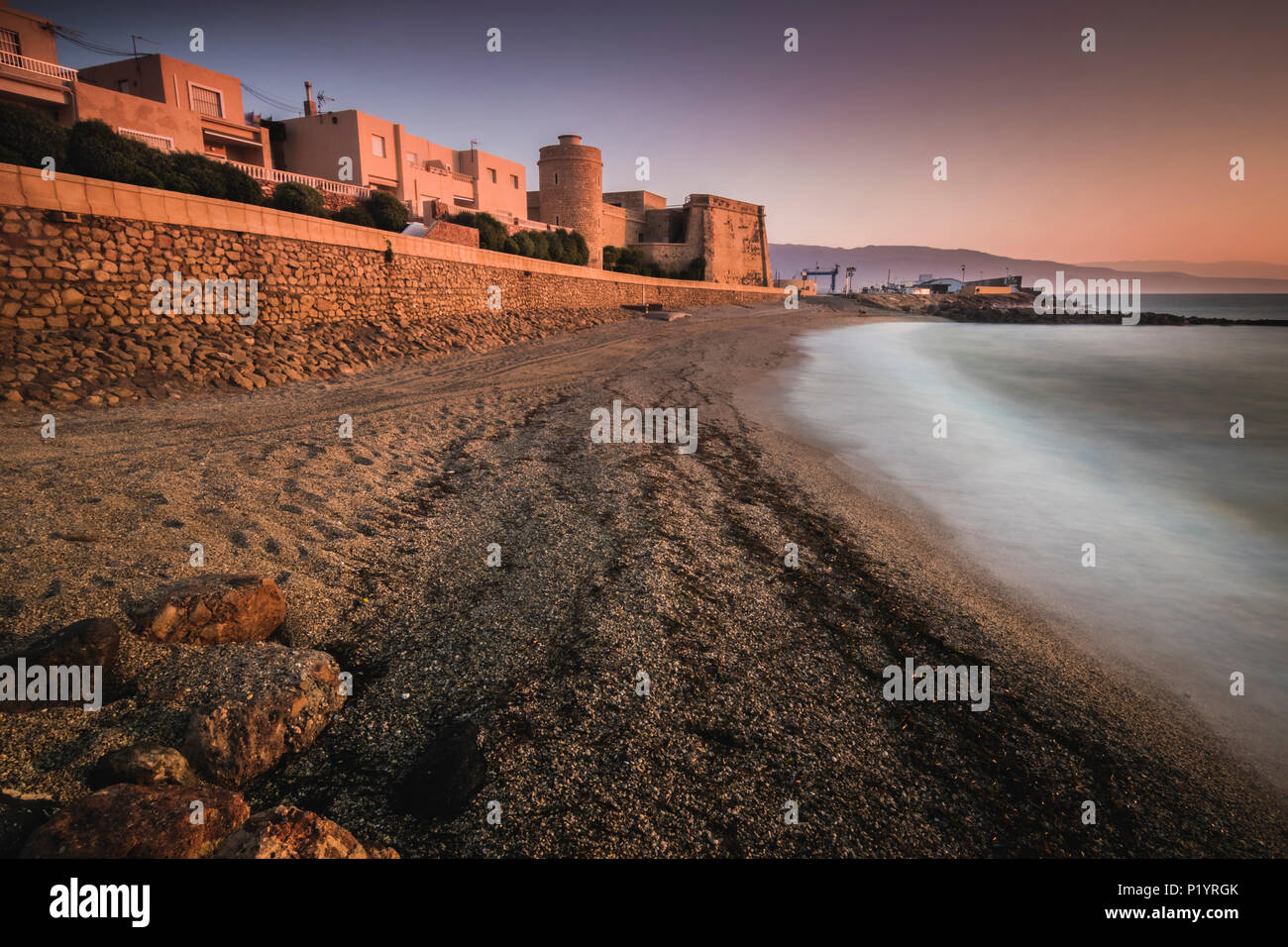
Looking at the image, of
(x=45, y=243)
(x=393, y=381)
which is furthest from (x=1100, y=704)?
(x=45, y=243)

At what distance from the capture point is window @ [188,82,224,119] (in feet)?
77.4

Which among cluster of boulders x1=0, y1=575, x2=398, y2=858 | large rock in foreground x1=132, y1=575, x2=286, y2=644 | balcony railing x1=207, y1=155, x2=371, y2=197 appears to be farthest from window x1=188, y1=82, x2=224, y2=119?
cluster of boulders x1=0, y1=575, x2=398, y2=858

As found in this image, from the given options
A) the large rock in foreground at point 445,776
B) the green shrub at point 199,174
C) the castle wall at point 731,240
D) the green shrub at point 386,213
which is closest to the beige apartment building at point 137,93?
the green shrub at point 199,174

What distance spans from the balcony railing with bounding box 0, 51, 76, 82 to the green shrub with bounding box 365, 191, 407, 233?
1070cm

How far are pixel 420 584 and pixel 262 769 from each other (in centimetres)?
193

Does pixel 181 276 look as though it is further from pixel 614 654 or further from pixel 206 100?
pixel 206 100

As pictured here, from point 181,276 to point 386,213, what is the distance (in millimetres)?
8824

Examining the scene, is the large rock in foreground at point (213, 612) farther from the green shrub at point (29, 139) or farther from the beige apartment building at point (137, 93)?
the beige apartment building at point (137, 93)

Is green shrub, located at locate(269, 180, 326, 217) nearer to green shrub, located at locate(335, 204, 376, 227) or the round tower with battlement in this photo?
green shrub, located at locate(335, 204, 376, 227)

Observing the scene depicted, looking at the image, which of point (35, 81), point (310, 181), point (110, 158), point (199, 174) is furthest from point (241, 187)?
point (35, 81)

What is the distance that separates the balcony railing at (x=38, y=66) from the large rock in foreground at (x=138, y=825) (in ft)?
87.7

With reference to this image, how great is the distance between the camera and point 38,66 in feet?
60.8

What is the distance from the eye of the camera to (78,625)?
3066 millimetres
